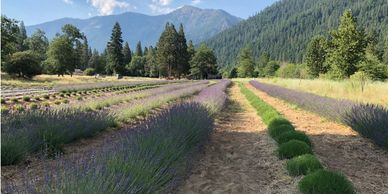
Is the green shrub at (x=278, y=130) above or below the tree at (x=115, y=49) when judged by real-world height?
below

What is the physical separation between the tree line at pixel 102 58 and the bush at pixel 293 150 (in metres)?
18.7

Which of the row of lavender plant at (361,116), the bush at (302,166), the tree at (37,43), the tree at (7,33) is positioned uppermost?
the tree at (37,43)

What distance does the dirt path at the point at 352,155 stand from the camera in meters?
5.55

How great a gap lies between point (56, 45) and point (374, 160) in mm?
66173

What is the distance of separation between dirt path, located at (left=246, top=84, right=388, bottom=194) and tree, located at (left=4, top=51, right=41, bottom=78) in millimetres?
41514

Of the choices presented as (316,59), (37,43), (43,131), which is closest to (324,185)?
(43,131)

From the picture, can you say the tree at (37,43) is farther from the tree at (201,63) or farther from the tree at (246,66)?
the tree at (246,66)

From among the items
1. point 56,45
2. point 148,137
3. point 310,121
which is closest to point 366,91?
point 310,121

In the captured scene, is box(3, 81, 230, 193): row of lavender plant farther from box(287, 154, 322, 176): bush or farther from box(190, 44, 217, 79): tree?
box(190, 44, 217, 79): tree

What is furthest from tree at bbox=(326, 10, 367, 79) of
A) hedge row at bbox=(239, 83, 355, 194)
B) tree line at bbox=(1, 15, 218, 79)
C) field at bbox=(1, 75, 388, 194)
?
hedge row at bbox=(239, 83, 355, 194)

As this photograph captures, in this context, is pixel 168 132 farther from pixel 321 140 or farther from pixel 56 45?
pixel 56 45

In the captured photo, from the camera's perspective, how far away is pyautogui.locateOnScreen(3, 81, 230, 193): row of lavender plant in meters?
2.99

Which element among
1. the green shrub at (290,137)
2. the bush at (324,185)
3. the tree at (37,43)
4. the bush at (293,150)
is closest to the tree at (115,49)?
the tree at (37,43)

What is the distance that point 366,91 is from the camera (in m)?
16.7
